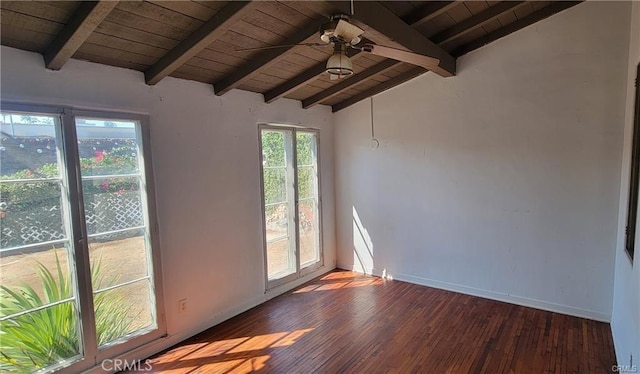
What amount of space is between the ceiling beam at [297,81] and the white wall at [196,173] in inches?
5.0

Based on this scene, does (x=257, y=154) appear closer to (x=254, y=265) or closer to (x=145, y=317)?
(x=254, y=265)

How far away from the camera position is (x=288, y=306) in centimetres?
388

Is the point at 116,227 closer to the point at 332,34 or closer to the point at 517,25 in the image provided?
the point at 332,34

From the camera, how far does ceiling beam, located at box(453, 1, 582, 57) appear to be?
328 cm

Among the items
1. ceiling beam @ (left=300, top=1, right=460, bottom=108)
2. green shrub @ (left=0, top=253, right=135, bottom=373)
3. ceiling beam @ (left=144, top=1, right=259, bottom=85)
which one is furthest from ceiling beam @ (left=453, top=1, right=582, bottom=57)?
green shrub @ (left=0, top=253, right=135, bottom=373)

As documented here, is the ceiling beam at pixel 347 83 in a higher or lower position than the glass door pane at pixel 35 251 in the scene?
higher

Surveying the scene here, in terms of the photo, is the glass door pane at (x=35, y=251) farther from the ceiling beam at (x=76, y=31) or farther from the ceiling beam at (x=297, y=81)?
the ceiling beam at (x=297, y=81)

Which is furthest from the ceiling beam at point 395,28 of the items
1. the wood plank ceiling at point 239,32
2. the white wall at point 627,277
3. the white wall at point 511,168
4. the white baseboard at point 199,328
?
the white baseboard at point 199,328

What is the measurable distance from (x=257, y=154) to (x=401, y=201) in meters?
1.89

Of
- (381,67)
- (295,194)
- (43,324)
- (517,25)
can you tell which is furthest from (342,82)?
(43,324)

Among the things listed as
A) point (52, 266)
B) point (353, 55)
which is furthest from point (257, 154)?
point (52, 266)

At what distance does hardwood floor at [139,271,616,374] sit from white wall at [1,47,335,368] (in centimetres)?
37

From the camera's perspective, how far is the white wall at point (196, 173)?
2.52m

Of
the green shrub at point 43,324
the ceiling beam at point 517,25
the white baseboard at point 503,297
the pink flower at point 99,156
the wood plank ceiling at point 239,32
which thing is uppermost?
the ceiling beam at point 517,25
